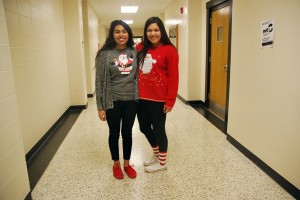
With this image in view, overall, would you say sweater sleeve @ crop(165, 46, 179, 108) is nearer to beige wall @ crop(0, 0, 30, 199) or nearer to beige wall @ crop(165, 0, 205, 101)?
beige wall @ crop(0, 0, 30, 199)

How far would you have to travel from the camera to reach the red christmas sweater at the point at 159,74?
2035 millimetres

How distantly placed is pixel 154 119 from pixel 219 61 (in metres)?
2.49

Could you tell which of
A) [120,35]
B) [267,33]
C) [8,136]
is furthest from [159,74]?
[8,136]

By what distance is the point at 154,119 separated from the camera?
217 cm

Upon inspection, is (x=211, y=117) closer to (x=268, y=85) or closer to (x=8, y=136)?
(x=268, y=85)

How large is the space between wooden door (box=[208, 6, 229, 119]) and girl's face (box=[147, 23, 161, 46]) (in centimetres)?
214

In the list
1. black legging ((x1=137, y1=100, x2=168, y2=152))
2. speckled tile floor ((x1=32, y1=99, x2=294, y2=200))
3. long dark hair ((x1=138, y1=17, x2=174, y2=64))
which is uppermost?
long dark hair ((x1=138, y1=17, x2=174, y2=64))

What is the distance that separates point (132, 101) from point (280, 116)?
1.29m

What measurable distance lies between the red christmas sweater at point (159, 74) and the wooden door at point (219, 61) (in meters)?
2.12

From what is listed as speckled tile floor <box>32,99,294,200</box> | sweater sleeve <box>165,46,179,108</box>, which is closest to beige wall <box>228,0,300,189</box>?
speckled tile floor <box>32,99,294,200</box>

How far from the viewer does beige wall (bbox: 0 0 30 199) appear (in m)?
1.57

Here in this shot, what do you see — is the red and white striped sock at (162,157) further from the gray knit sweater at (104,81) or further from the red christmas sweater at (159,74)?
the gray knit sweater at (104,81)

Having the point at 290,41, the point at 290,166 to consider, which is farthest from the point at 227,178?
the point at 290,41

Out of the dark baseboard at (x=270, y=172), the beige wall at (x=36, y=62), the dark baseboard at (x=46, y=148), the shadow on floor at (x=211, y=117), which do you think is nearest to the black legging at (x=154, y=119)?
the dark baseboard at (x=270, y=172)
